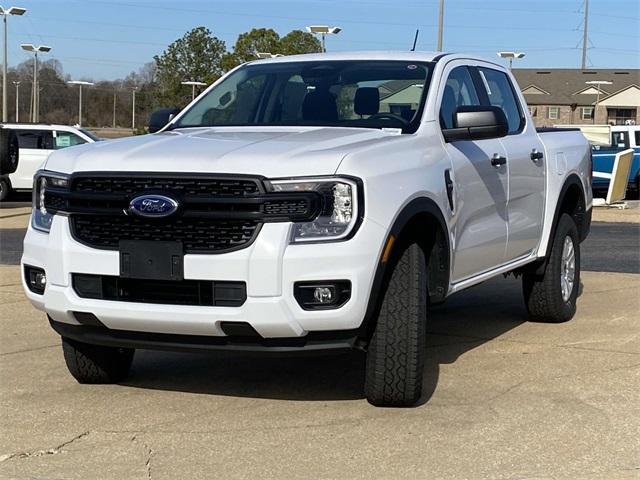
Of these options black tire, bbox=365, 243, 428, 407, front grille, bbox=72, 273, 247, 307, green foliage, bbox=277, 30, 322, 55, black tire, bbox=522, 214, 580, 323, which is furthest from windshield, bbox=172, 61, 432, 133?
green foliage, bbox=277, 30, 322, 55

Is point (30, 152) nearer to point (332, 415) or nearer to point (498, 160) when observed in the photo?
point (498, 160)

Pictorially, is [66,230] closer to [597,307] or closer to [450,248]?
[450,248]

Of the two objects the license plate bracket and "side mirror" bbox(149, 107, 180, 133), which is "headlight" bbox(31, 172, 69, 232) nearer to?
the license plate bracket

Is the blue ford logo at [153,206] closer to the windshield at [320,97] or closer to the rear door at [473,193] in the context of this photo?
the windshield at [320,97]

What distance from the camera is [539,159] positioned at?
24.6ft

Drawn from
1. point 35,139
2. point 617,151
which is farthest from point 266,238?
point 617,151

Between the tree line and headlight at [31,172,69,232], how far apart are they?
22923 millimetres

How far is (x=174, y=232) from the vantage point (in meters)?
4.94

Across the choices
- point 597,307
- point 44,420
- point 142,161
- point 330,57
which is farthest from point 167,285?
point 597,307

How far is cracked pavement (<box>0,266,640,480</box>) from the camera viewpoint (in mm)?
4465

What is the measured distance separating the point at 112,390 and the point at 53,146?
64.0 ft

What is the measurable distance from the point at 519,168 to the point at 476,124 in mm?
1288

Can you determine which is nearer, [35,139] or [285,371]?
[285,371]

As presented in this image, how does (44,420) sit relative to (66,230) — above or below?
below
